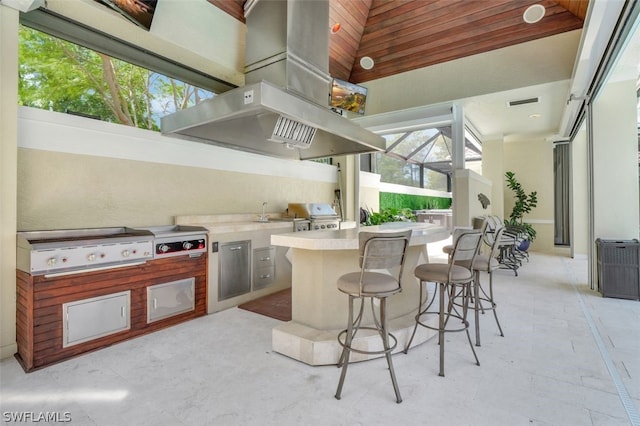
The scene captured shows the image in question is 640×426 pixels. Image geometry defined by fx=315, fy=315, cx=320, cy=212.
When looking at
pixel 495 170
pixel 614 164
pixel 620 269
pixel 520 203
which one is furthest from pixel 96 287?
pixel 520 203

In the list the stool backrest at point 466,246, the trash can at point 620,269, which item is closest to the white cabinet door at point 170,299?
the stool backrest at point 466,246

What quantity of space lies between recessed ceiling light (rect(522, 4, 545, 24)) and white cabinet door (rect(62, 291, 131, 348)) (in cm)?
597

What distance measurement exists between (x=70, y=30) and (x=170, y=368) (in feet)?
10.7

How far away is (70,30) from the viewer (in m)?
3.04

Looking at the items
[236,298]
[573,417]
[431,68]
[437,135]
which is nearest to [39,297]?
[236,298]

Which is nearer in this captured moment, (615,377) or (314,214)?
(615,377)

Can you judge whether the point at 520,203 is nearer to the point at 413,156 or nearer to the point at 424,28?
the point at 413,156

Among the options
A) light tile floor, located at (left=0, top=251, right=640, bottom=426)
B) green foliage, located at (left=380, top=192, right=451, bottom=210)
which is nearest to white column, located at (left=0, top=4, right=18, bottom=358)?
light tile floor, located at (left=0, top=251, right=640, bottom=426)

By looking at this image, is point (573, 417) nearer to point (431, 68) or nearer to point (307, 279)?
point (307, 279)

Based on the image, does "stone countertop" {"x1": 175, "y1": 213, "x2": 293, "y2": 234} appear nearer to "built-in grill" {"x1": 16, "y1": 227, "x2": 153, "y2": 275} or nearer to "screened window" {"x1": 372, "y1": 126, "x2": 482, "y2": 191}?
"built-in grill" {"x1": 16, "y1": 227, "x2": 153, "y2": 275}

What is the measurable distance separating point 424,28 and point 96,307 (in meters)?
5.68

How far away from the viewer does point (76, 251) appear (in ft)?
8.13

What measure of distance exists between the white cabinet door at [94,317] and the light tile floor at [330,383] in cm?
17

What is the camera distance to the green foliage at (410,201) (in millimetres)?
8930
